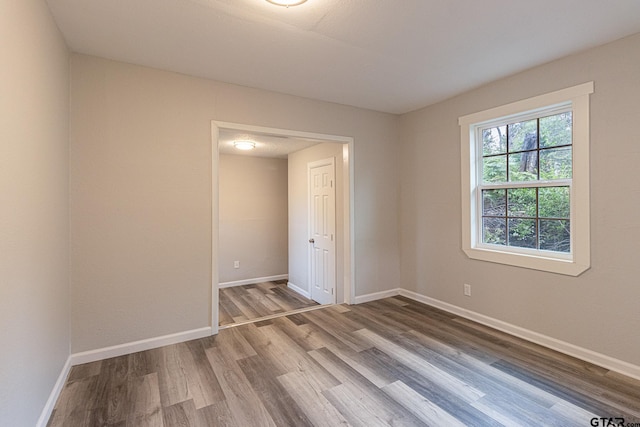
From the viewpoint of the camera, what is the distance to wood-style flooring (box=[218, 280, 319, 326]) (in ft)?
13.2

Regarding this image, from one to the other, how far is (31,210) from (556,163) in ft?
12.6

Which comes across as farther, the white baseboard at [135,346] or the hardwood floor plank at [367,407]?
the white baseboard at [135,346]

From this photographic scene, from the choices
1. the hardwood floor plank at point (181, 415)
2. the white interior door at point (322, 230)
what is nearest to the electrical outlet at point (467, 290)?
the white interior door at point (322, 230)

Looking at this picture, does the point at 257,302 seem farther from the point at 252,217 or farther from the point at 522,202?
the point at 522,202

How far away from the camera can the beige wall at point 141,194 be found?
2.39 metres

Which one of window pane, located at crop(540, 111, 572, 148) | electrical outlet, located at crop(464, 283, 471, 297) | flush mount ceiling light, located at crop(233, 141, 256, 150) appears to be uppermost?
flush mount ceiling light, located at crop(233, 141, 256, 150)

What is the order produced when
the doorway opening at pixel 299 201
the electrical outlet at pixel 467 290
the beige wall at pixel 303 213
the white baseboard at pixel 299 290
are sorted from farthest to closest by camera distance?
the white baseboard at pixel 299 290 < the beige wall at pixel 303 213 < the electrical outlet at pixel 467 290 < the doorway opening at pixel 299 201

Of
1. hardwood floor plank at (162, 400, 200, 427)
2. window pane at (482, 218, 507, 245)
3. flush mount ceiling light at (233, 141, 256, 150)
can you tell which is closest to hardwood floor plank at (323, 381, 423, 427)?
hardwood floor plank at (162, 400, 200, 427)

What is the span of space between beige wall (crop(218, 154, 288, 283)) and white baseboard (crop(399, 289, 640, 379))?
11.0 feet

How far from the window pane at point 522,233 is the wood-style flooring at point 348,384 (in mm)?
922

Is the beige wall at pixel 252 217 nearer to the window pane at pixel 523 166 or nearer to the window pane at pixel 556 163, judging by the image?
the window pane at pixel 523 166

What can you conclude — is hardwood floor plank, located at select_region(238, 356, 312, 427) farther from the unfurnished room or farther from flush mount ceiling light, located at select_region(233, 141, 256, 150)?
flush mount ceiling light, located at select_region(233, 141, 256, 150)

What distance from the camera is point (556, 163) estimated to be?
2635 mm

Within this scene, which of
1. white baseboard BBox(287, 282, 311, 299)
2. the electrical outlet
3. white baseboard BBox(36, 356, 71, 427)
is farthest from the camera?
white baseboard BBox(287, 282, 311, 299)
